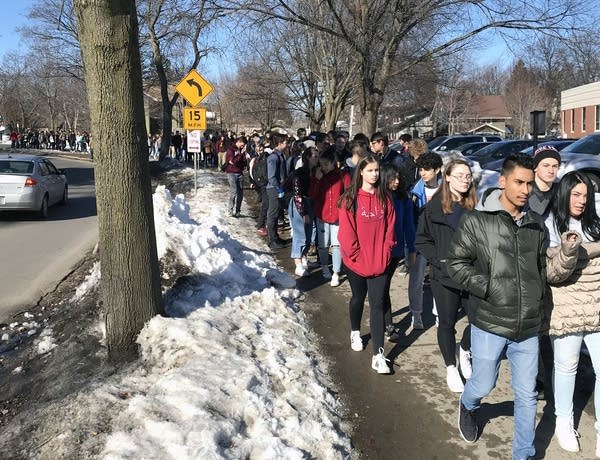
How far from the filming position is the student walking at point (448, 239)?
182 inches

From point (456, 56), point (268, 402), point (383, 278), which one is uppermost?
point (456, 56)

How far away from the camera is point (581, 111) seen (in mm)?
47406

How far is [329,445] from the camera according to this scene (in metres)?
3.71

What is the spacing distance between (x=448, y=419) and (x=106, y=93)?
360 cm

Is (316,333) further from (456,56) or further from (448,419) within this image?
(456,56)

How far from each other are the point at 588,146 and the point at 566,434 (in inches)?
445

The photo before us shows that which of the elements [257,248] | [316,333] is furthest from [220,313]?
[257,248]

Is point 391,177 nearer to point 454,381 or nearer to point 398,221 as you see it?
point 398,221

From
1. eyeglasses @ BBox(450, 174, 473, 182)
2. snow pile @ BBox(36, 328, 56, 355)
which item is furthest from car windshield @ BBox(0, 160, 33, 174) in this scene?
eyeglasses @ BBox(450, 174, 473, 182)

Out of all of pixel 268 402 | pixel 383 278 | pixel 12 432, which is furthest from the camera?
pixel 383 278

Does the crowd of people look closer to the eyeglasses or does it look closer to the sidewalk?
the eyeglasses

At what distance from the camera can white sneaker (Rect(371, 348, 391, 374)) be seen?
4965 mm

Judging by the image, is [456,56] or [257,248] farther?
[456,56]

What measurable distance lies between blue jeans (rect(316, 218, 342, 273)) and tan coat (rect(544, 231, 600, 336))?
391 centimetres
